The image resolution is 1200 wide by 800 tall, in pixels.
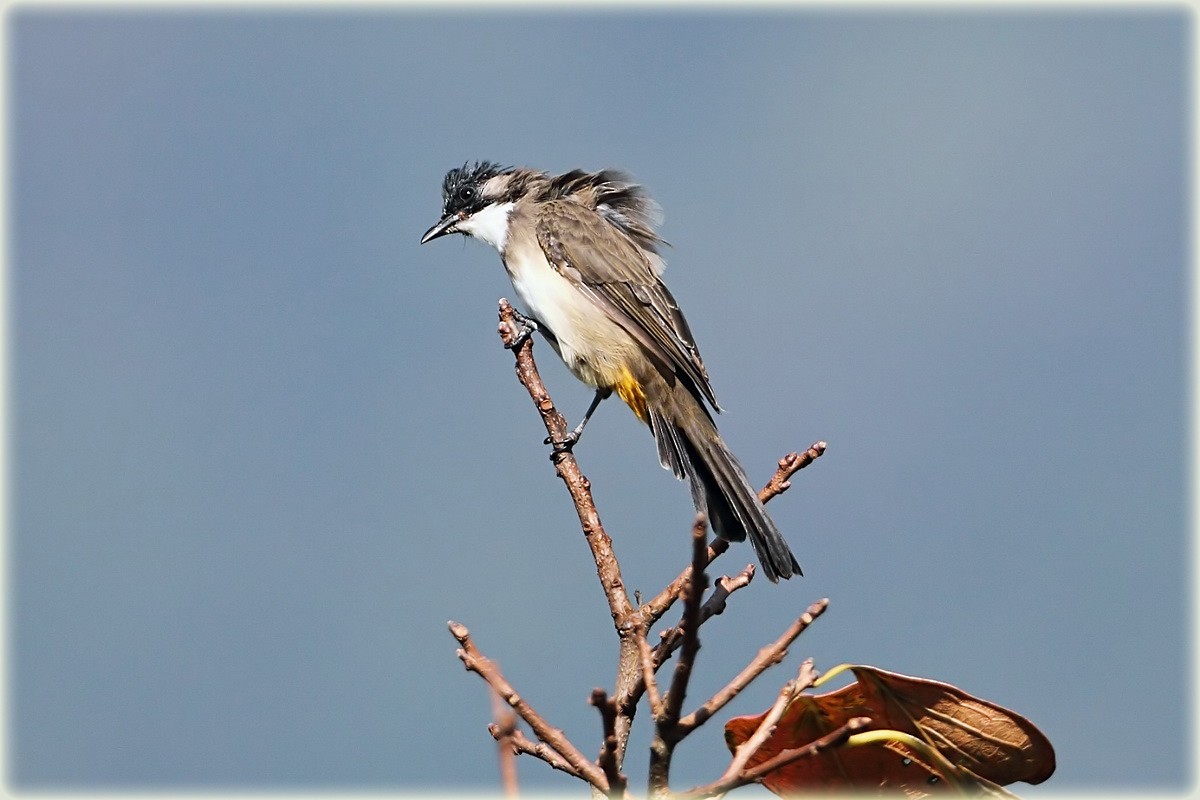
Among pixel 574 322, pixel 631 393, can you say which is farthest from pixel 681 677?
pixel 574 322

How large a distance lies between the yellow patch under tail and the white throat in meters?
1.52

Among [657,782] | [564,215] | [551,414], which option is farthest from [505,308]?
[657,782]

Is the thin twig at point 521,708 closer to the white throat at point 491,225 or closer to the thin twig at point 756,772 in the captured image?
the thin twig at point 756,772

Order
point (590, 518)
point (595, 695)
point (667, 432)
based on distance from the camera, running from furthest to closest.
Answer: point (667, 432) < point (590, 518) < point (595, 695)

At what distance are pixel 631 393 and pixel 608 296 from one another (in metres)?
0.77

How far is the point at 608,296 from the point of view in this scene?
7.55 m

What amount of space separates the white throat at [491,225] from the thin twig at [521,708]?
5.63 metres

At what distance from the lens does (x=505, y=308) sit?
575 centimetres

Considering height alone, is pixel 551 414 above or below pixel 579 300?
below

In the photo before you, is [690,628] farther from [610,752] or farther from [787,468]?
[787,468]

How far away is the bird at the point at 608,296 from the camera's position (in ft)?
20.3

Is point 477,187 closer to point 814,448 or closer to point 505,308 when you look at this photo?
point 505,308

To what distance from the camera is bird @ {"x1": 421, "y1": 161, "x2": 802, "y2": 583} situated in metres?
6.18

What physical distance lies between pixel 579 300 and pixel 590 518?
3.64 metres
